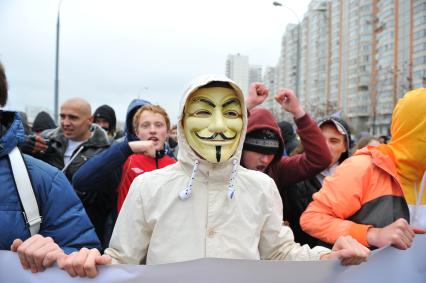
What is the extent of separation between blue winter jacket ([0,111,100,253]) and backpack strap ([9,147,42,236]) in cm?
2

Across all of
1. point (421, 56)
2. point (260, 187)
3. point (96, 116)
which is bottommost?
point (260, 187)

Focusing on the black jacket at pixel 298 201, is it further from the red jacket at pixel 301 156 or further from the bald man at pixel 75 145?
the bald man at pixel 75 145

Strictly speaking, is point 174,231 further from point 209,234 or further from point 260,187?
point 260,187

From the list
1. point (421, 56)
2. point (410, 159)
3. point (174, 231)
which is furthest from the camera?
point (421, 56)

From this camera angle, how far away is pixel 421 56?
146 ft

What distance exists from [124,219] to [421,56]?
163 ft

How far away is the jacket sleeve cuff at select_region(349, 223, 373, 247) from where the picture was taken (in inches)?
71.1

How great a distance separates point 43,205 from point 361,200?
1.43m

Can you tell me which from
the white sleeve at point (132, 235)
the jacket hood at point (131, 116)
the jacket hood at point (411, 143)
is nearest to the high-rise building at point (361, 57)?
the jacket hood at point (131, 116)

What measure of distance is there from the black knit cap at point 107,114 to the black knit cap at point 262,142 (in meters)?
3.42

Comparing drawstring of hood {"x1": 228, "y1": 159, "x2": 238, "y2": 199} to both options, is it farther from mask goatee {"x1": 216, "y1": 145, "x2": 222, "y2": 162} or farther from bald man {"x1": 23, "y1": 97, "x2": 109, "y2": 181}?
bald man {"x1": 23, "y1": 97, "x2": 109, "y2": 181}

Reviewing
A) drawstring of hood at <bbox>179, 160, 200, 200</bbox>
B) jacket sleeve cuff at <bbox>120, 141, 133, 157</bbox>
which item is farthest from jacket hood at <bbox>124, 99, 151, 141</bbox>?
drawstring of hood at <bbox>179, 160, 200, 200</bbox>

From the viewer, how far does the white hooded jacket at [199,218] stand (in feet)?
5.40

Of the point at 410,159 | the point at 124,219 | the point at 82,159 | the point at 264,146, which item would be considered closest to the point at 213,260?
the point at 124,219
